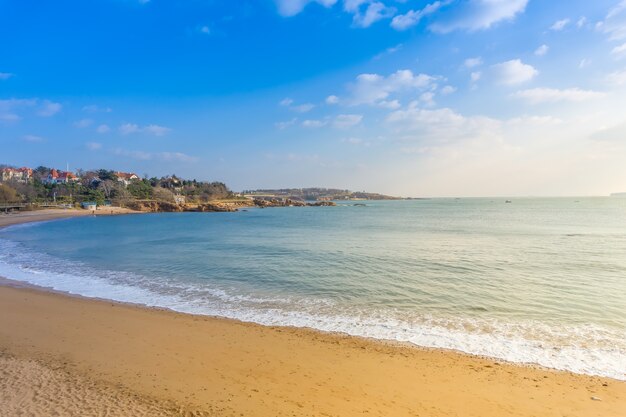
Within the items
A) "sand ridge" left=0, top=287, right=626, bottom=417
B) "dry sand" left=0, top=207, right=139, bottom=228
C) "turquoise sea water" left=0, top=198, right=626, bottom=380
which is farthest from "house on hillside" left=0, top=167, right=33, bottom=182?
"sand ridge" left=0, top=287, right=626, bottom=417

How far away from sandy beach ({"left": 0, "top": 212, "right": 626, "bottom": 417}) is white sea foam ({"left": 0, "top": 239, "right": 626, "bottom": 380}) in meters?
0.62

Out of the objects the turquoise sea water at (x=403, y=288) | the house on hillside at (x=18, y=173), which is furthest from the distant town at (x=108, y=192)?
the turquoise sea water at (x=403, y=288)

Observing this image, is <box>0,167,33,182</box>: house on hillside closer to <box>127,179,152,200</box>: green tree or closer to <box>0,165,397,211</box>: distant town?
<box>0,165,397,211</box>: distant town

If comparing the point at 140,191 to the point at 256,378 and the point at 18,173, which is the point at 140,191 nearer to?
the point at 18,173

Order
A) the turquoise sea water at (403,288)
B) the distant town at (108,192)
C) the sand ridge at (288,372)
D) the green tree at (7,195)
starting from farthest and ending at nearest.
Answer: the distant town at (108,192) → the green tree at (7,195) → the turquoise sea water at (403,288) → the sand ridge at (288,372)

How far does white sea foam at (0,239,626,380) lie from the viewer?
758 cm

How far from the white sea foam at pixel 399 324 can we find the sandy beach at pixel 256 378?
2.04 feet

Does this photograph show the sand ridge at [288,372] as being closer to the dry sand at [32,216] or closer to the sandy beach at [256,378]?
the sandy beach at [256,378]

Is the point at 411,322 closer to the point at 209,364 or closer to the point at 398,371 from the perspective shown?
the point at 398,371

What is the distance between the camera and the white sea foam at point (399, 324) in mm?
7578

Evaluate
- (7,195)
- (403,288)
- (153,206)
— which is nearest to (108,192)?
(153,206)

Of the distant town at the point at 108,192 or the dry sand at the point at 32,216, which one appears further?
the distant town at the point at 108,192

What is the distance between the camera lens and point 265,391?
18.7 ft

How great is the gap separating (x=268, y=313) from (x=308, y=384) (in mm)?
4735
